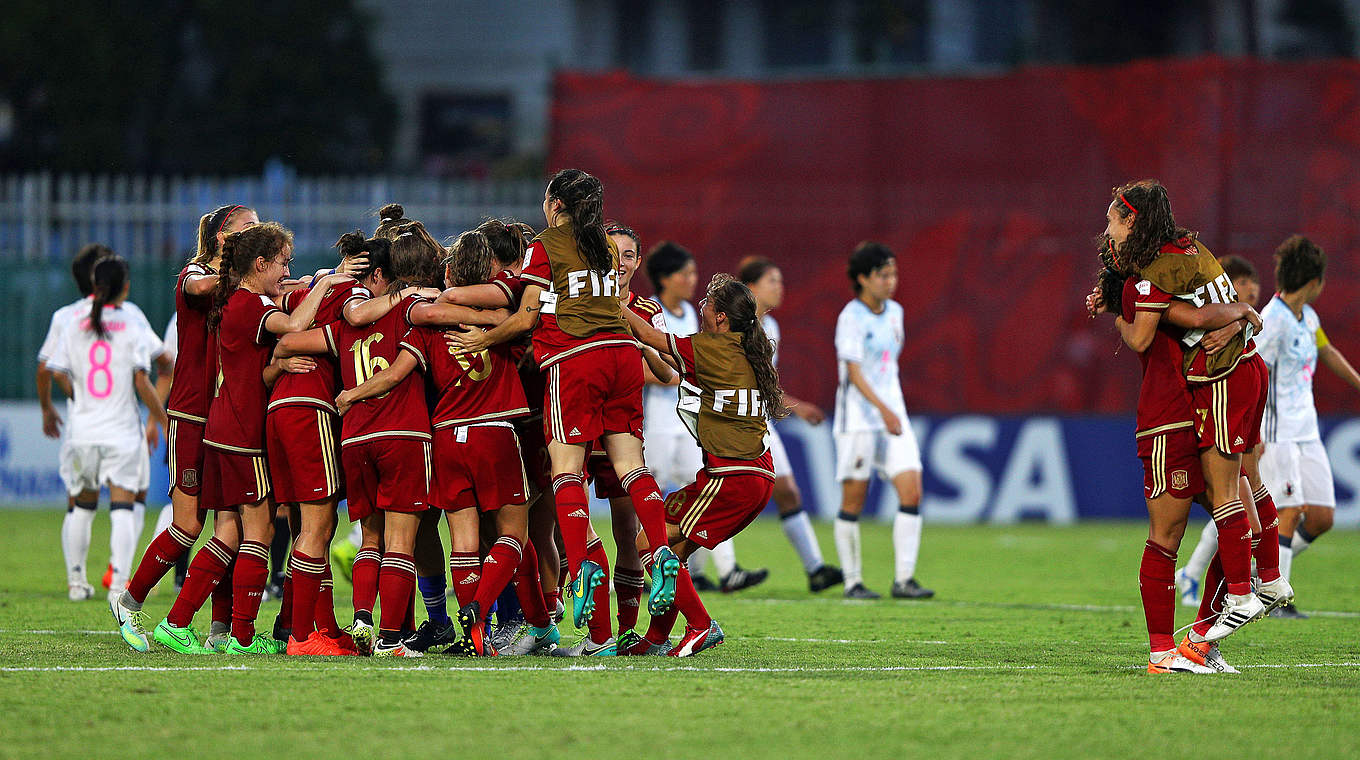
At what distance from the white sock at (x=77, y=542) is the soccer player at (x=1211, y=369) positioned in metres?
6.33

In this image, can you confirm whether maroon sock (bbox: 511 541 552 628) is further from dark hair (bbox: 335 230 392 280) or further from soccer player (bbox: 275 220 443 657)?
dark hair (bbox: 335 230 392 280)

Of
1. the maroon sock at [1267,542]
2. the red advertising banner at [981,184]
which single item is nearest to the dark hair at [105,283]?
the maroon sock at [1267,542]

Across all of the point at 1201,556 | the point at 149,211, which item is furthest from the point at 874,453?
the point at 149,211

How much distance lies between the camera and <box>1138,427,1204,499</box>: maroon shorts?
6.62 meters

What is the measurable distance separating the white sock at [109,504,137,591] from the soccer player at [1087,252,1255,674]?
5.63 metres

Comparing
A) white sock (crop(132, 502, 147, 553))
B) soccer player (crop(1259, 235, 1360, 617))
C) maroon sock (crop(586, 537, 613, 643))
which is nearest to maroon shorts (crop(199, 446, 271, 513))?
maroon sock (crop(586, 537, 613, 643))

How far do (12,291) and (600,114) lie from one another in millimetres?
6858

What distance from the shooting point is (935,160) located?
18641 mm

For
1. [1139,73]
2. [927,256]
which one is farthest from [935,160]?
[1139,73]

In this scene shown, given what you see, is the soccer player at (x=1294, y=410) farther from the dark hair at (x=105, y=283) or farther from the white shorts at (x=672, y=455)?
the dark hair at (x=105, y=283)

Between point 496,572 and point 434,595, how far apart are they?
550 mm

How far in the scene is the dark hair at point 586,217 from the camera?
22.8ft

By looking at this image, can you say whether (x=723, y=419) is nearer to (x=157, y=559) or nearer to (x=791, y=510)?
(x=157, y=559)

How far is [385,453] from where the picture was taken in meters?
6.87
